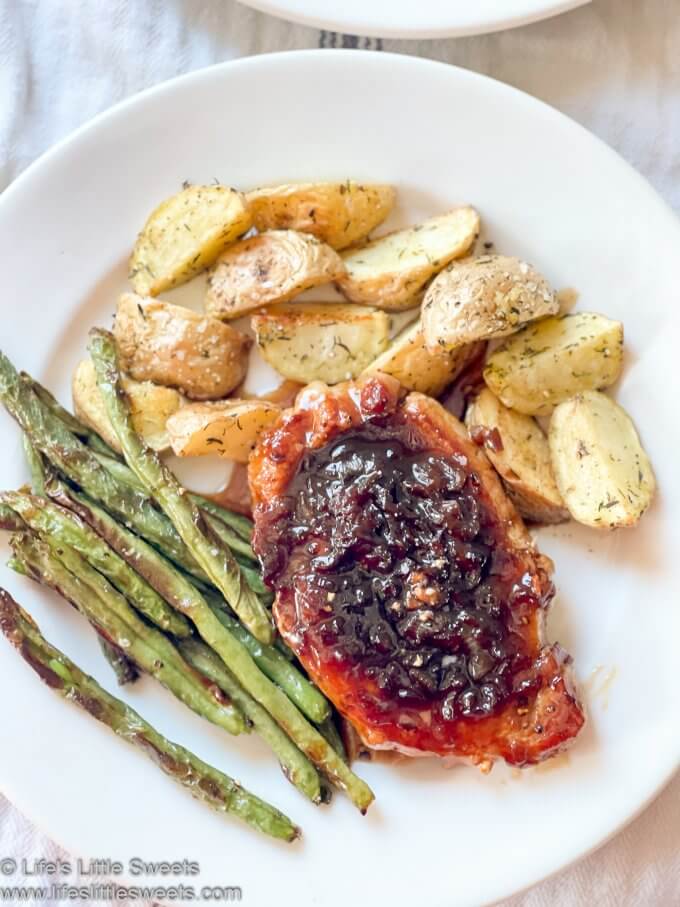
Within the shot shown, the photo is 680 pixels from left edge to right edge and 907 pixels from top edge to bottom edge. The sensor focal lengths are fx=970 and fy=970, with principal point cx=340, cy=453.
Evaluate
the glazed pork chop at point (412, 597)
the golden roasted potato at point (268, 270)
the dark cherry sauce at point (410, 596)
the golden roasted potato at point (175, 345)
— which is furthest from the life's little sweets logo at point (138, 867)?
the golden roasted potato at point (268, 270)

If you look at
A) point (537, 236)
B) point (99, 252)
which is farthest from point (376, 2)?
point (99, 252)

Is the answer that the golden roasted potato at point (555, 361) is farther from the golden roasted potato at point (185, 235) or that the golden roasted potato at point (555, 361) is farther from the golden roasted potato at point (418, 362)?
the golden roasted potato at point (185, 235)

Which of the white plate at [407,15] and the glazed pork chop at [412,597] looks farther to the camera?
the white plate at [407,15]

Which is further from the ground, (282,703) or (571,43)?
(571,43)

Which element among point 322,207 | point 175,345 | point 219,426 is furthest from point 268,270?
point 219,426

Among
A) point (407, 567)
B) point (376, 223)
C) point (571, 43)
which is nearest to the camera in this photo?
point (407, 567)

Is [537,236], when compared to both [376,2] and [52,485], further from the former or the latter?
[52,485]
